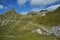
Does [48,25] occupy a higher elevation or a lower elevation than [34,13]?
lower

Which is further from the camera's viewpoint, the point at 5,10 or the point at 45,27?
the point at 5,10

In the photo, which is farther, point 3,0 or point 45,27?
point 3,0

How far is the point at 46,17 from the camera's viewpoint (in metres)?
7.36

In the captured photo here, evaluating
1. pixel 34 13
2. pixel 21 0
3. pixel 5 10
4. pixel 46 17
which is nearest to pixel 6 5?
pixel 5 10

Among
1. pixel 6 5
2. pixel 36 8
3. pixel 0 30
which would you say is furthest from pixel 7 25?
pixel 36 8

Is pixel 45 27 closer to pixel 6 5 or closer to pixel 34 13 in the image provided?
pixel 34 13

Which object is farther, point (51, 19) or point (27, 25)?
point (27, 25)

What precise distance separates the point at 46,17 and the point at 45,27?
44 cm

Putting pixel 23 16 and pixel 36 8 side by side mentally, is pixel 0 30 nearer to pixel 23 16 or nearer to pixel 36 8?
pixel 23 16

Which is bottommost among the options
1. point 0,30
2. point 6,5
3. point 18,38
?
point 18,38

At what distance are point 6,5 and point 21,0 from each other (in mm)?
768

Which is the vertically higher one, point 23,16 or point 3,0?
point 3,0

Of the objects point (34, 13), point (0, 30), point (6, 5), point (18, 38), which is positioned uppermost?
point (6, 5)

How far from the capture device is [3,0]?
805 cm
